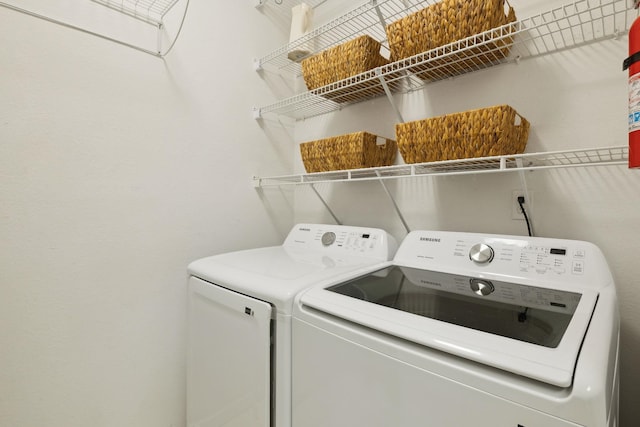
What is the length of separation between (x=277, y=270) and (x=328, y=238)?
1.59 feet

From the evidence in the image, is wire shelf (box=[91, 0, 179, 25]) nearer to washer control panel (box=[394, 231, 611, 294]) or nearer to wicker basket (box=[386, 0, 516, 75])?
wicker basket (box=[386, 0, 516, 75])

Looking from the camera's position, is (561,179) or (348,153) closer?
(561,179)

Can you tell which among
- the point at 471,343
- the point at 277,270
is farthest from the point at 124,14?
the point at 471,343

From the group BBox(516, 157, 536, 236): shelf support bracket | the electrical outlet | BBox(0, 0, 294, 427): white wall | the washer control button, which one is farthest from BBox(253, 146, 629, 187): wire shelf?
BBox(0, 0, 294, 427): white wall

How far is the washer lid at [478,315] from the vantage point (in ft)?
1.75

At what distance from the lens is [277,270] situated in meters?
1.13

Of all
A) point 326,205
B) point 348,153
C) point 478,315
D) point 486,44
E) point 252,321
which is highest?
point 486,44

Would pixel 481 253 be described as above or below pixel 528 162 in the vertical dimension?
below

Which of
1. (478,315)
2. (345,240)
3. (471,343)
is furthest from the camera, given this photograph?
(345,240)

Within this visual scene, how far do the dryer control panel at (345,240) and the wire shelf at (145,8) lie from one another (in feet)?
4.05

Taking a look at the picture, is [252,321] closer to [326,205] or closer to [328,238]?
[328,238]

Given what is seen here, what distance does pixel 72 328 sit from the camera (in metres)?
1.19

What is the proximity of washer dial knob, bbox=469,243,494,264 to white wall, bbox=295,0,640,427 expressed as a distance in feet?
0.72

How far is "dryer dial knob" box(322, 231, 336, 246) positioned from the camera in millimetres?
1534
